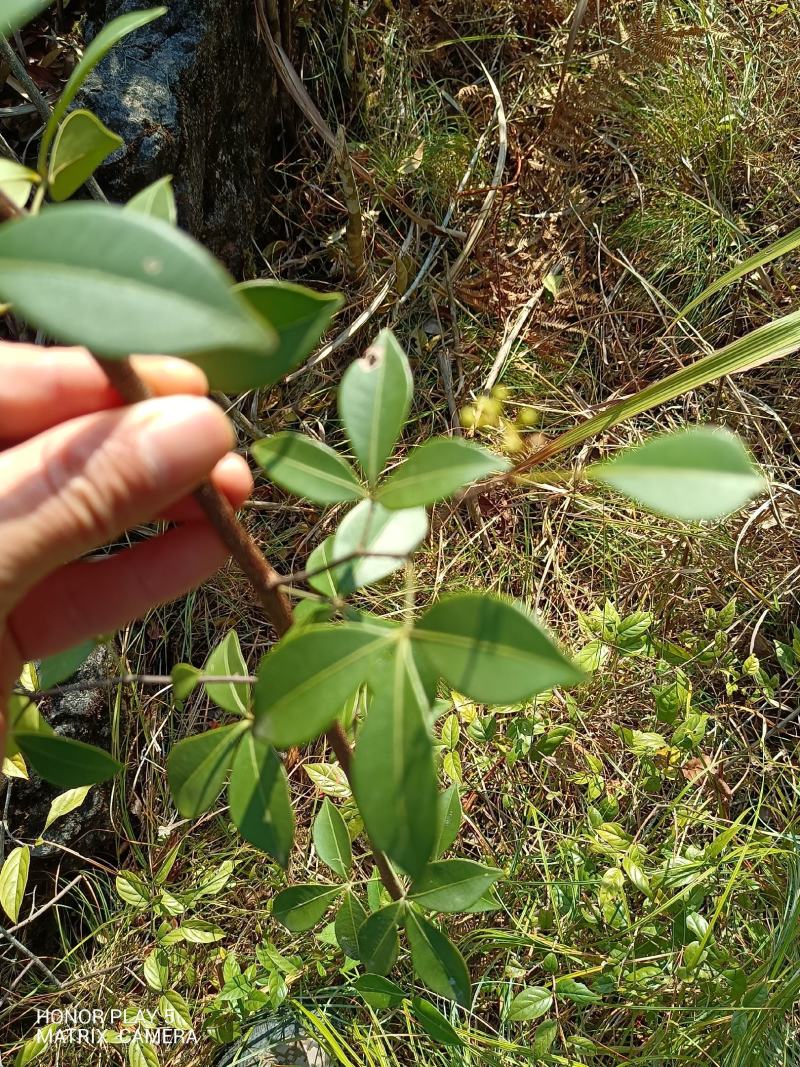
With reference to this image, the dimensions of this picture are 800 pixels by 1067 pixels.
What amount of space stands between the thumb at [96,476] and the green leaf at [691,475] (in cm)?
29

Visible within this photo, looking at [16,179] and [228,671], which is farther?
[228,671]

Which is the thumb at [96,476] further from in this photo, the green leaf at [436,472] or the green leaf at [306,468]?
the green leaf at [436,472]

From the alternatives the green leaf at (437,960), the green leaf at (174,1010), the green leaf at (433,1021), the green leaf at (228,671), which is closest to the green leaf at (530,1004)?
the green leaf at (433,1021)

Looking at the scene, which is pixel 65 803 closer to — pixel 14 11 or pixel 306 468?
pixel 306 468

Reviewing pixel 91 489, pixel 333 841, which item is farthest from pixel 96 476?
pixel 333 841

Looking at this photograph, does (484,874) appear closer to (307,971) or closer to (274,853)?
(274,853)

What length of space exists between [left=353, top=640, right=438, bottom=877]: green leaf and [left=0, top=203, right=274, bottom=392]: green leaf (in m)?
0.24

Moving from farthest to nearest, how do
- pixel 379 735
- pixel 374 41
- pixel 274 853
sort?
pixel 374 41 → pixel 274 853 → pixel 379 735

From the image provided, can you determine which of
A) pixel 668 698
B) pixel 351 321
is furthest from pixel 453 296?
pixel 668 698

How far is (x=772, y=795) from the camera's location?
148cm

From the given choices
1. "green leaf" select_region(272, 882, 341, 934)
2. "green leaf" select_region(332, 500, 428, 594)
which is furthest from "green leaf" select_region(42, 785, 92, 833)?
"green leaf" select_region(332, 500, 428, 594)

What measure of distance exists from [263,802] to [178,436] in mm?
312

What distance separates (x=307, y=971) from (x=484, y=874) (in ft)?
2.04

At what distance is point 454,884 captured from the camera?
0.88 metres
